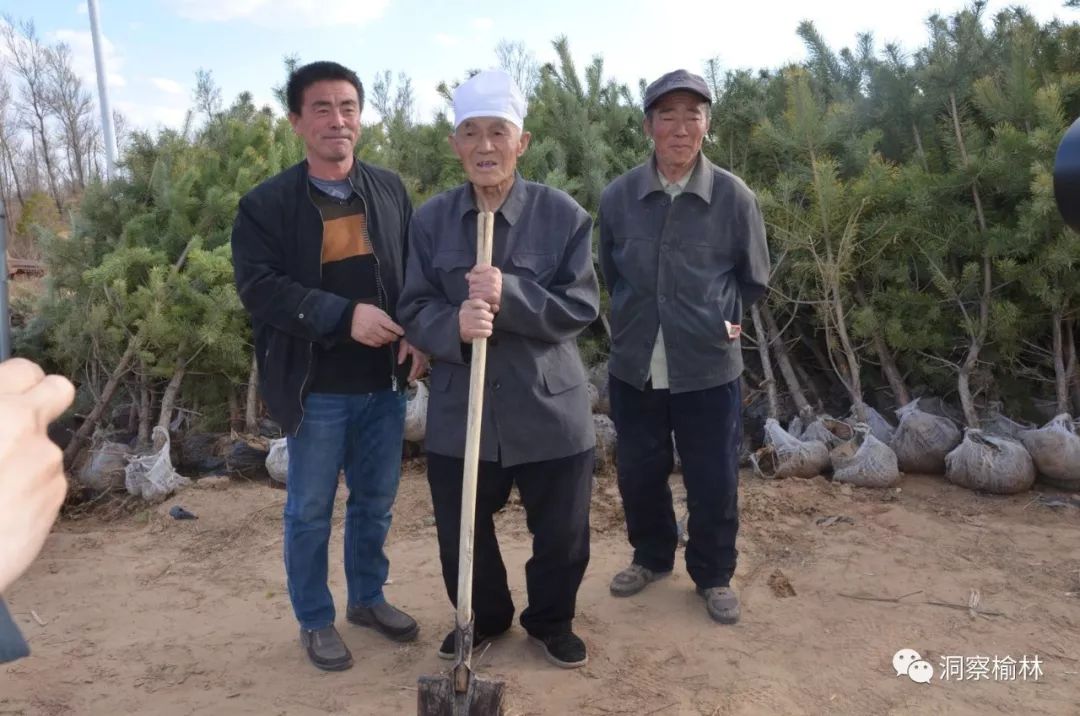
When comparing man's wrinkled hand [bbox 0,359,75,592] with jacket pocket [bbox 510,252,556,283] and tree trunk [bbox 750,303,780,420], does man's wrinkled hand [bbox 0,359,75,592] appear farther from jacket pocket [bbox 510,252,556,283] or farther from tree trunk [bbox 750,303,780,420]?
tree trunk [bbox 750,303,780,420]

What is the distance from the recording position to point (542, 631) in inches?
132

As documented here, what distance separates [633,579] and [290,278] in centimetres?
202

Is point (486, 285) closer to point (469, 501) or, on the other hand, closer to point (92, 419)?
point (469, 501)

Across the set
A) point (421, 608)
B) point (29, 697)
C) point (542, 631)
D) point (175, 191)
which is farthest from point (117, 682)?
point (175, 191)

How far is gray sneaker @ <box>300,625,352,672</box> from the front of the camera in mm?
3369

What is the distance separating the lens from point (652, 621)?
368 centimetres

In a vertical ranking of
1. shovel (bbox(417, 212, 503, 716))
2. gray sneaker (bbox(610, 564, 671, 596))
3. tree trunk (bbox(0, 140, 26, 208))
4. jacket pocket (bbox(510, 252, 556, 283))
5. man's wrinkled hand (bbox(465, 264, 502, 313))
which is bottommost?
gray sneaker (bbox(610, 564, 671, 596))

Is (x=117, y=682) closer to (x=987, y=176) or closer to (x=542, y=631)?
(x=542, y=631)

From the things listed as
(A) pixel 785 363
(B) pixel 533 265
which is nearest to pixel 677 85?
(B) pixel 533 265

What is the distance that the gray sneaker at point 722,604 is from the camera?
3.62 meters

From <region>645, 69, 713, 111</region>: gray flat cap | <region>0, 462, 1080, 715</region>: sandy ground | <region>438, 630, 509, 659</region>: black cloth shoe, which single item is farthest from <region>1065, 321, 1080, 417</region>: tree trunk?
<region>438, 630, 509, 659</region>: black cloth shoe

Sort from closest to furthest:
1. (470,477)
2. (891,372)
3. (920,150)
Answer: (470,477), (891,372), (920,150)

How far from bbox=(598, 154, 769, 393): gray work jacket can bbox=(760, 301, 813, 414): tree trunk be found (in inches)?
92.8

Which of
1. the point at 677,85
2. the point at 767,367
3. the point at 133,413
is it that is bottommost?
the point at 133,413
